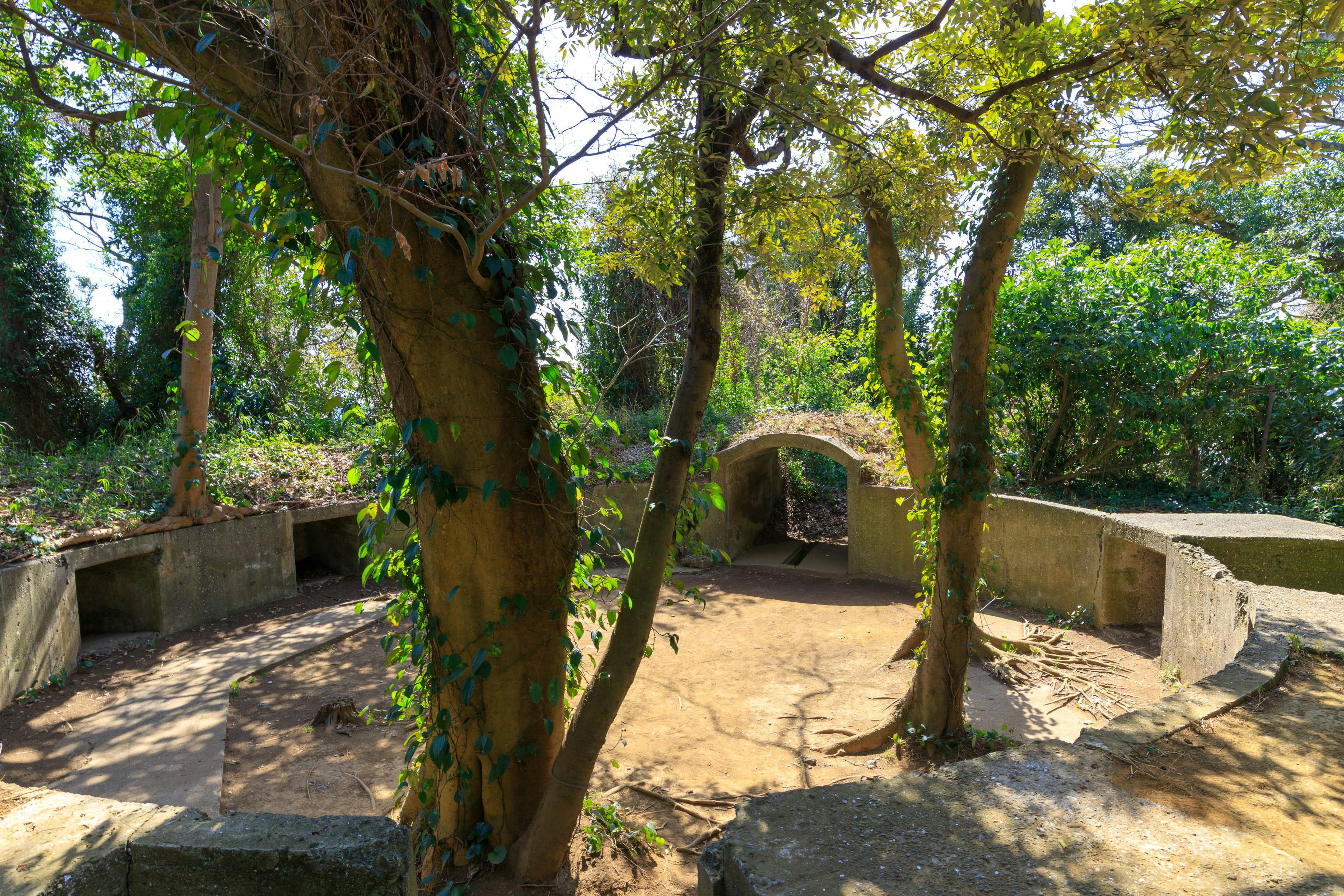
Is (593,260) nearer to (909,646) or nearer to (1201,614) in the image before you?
(909,646)

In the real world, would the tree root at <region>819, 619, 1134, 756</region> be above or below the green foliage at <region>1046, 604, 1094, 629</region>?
below

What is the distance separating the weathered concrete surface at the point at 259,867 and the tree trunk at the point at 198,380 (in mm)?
6868

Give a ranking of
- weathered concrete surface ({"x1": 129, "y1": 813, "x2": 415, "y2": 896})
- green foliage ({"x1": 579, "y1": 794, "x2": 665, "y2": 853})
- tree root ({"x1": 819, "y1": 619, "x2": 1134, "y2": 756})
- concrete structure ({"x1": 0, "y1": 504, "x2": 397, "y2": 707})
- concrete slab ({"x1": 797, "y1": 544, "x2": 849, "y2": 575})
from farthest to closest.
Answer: concrete slab ({"x1": 797, "y1": 544, "x2": 849, "y2": 575}), concrete structure ({"x1": 0, "y1": 504, "x2": 397, "y2": 707}), tree root ({"x1": 819, "y1": 619, "x2": 1134, "y2": 756}), green foliage ({"x1": 579, "y1": 794, "x2": 665, "y2": 853}), weathered concrete surface ({"x1": 129, "y1": 813, "x2": 415, "y2": 896})

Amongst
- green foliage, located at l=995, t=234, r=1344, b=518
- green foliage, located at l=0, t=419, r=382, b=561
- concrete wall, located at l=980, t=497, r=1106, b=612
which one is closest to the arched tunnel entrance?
concrete wall, located at l=980, t=497, r=1106, b=612

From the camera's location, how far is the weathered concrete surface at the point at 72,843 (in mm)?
2180

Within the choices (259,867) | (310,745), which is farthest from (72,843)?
(310,745)

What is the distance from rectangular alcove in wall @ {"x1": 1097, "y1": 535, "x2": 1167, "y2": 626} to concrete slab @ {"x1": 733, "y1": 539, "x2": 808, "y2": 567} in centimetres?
481

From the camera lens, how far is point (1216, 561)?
577 cm

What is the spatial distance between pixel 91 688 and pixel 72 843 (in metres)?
5.41

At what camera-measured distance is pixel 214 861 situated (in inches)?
90.4

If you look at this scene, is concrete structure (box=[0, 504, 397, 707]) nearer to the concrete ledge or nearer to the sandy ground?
the sandy ground

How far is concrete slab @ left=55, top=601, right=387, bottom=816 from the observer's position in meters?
4.89

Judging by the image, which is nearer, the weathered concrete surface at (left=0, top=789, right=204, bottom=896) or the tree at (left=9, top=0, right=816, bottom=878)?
the weathered concrete surface at (left=0, top=789, right=204, bottom=896)

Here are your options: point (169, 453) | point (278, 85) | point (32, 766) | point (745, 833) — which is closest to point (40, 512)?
point (169, 453)
